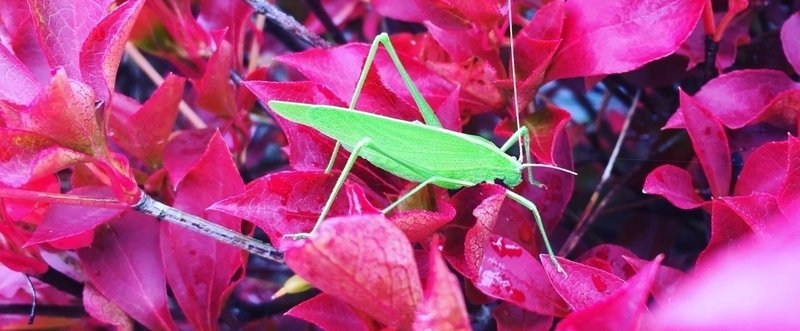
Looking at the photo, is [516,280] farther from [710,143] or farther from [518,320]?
[710,143]

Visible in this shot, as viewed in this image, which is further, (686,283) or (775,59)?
(775,59)

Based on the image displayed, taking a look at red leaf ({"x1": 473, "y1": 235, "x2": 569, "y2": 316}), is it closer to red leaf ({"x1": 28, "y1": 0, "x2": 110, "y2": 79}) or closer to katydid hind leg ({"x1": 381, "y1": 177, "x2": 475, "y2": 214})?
katydid hind leg ({"x1": 381, "y1": 177, "x2": 475, "y2": 214})

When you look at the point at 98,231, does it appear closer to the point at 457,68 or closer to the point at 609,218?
the point at 457,68

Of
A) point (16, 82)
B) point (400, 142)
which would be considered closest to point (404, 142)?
point (400, 142)

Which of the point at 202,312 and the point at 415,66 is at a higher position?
the point at 415,66

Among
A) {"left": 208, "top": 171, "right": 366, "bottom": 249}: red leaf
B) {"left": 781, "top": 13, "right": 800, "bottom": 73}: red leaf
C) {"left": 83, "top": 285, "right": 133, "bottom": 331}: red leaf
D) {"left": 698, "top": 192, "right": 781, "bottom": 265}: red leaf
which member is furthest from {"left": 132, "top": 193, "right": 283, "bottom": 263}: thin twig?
{"left": 781, "top": 13, "right": 800, "bottom": 73}: red leaf

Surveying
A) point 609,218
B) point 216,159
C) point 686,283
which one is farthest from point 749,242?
point 609,218

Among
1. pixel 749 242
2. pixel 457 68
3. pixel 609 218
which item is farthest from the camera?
pixel 609 218
